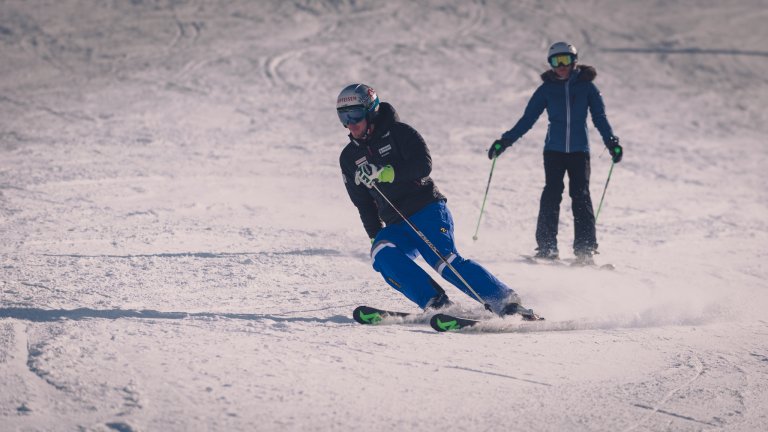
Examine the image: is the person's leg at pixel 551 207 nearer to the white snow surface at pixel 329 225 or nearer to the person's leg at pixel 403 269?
the white snow surface at pixel 329 225

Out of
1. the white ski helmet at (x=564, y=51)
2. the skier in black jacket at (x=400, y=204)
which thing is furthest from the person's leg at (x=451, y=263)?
the white ski helmet at (x=564, y=51)

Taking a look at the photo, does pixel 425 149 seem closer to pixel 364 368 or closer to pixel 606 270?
pixel 364 368

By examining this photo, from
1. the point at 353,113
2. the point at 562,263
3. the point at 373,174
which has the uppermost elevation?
the point at 353,113

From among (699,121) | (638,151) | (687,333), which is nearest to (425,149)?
(687,333)

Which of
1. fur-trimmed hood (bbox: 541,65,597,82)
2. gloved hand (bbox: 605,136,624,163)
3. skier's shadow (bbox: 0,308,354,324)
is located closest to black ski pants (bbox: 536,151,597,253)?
gloved hand (bbox: 605,136,624,163)

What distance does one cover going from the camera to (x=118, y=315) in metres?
4.96

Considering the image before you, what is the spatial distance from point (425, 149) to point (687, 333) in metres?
2.12

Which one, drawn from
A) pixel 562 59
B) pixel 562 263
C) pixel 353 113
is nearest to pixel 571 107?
pixel 562 59

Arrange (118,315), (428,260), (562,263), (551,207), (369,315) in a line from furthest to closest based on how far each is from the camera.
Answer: (551,207), (562,263), (428,260), (369,315), (118,315)

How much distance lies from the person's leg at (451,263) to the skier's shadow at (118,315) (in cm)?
73

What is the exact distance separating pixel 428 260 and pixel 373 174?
28.9 inches

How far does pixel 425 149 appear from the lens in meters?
5.48

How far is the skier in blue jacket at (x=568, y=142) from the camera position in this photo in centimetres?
725

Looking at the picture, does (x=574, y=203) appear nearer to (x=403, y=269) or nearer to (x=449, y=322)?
(x=403, y=269)
